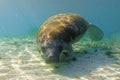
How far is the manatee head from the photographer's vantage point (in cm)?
893

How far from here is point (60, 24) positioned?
10992 mm

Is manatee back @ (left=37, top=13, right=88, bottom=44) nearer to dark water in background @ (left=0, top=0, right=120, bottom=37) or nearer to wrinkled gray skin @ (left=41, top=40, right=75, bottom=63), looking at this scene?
wrinkled gray skin @ (left=41, top=40, right=75, bottom=63)

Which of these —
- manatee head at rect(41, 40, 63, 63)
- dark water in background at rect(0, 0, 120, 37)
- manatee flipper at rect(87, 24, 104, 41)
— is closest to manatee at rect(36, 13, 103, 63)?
manatee head at rect(41, 40, 63, 63)

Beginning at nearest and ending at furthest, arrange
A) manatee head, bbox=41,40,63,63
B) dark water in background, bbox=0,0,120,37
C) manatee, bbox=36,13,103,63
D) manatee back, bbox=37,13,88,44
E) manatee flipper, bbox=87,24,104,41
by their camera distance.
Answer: manatee head, bbox=41,40,63,63
manatee, bbox=36,13,103,63
manatee back, bbox=37,13,88,44
manatee flipper, bbox=87,24,104,41
dark water in background, bbox=0,0,120,37

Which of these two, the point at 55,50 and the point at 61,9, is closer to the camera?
the point at 55,50

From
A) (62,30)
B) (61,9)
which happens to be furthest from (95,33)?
(61,9)

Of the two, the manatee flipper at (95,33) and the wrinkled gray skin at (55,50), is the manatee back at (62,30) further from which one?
the manatee flipper at (95,33)

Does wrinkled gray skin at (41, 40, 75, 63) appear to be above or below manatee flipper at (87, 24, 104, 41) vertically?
below

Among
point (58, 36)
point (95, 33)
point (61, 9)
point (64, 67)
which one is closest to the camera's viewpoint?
point (64, 67)

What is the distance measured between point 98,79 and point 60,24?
359 centimetres

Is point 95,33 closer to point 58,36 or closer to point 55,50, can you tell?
point 58,36

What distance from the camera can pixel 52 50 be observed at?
9.24 m

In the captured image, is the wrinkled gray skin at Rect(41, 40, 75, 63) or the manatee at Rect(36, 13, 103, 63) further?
the manatee at Rect(36, 13, 103, 63)

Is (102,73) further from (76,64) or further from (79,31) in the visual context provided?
(79,31)
